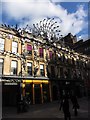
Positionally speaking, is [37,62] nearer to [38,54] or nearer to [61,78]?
[38,54]

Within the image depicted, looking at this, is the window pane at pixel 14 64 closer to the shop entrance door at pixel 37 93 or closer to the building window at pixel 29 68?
the building window at pixel 29 68

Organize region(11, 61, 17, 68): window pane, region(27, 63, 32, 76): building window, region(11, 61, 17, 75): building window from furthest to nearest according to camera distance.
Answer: region(27, 63, 32, 76): building window < region(11, 61, 17, 68): window pane < region(11, 61, 17, 75): building window

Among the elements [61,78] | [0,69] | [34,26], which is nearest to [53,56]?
[61,78]

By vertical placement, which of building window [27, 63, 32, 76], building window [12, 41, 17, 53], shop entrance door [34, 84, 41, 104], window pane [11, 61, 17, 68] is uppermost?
building window [12, 41, 17, 53]

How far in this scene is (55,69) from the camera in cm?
2748

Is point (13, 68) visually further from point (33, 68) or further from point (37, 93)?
point (37, 93)

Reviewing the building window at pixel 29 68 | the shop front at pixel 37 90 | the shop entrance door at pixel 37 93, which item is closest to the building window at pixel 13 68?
the shop front at pixel 37 90

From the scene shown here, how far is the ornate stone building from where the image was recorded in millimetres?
20984

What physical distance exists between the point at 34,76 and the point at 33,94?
2611 mm

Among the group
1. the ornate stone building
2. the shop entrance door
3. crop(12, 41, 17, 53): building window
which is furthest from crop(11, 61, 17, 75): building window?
the shop entrance door

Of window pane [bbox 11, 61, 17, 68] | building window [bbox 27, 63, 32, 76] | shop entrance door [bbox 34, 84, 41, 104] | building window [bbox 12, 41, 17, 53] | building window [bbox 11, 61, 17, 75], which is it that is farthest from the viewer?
building window [bbox 27, 63, 32, 76]

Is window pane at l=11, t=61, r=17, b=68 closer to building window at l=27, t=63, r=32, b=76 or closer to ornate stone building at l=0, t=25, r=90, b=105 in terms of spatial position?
ornate stone building at l=0, t=25, r=90, b=105

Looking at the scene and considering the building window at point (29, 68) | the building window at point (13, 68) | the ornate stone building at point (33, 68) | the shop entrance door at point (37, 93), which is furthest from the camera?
the building window at point (29, 68)

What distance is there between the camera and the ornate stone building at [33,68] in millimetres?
20984
